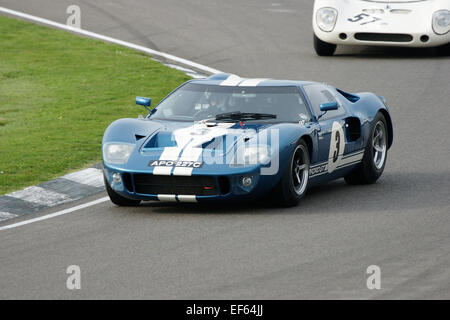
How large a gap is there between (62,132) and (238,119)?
437 cm

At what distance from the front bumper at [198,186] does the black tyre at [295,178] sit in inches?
5.6

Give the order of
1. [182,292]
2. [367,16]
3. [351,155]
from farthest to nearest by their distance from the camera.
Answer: [367,16]
[351,155]
[182,292]

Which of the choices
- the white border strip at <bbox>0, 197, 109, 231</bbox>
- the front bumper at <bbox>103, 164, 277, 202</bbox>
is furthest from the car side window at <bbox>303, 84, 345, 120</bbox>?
the white border strip at <bbox>0, 197, 109, 231</bbox>

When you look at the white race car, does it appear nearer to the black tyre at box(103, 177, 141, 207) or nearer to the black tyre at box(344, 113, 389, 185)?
the black tyre at box(344, 113, 389, 185)

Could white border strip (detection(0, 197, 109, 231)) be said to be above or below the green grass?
above

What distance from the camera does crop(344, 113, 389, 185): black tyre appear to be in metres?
11.2

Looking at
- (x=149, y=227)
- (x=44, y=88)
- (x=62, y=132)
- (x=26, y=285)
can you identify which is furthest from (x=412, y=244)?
(x=44, y=88)

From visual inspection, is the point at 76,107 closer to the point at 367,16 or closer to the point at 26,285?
the point at 367,16

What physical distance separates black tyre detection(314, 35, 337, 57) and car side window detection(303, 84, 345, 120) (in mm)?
8358

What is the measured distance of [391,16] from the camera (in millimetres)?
18719

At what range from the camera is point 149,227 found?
905cm

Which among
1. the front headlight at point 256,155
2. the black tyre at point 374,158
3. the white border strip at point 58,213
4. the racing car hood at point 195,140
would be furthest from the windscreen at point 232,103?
the black tyre at point 374,158

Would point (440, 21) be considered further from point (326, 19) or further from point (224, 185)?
point (224, 185)

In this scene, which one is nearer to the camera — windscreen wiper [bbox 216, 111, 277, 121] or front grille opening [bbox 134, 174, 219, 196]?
front grille opening [bbox 134, 174, 219, 196]
